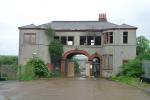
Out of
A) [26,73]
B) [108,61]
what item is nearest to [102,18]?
[108,61]

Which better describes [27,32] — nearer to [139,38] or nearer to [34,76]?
[34,76]

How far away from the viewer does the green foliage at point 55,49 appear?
64.1m

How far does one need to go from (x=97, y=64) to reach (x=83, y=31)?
19.3 feet

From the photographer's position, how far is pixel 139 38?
73.5 m

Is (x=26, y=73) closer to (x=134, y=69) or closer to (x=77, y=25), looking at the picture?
(x=134, y=69)

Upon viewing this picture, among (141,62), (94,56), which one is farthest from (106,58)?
(141,62)

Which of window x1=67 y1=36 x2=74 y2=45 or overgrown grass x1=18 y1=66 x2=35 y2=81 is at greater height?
window x1=67 y1=36 x2=74 y2=45

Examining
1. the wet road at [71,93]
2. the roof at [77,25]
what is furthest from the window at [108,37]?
the wet road at [71,93]

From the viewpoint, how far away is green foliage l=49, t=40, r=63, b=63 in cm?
6412

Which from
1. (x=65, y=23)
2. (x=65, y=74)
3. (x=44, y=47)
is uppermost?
(x=65, y=23)

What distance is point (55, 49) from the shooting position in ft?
210

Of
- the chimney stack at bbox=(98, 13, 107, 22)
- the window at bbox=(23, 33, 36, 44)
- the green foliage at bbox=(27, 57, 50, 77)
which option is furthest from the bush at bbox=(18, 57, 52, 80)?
the chimney stack at bbox=(98, 13, 107, 22)

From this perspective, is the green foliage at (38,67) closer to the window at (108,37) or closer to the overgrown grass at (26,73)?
the overgrown grass at (26,73)

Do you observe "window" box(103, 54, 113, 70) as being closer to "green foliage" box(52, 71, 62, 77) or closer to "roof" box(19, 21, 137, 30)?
"roof" box(19, 21, 137, 30)
